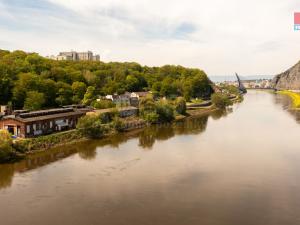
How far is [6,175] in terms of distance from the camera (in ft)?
58.2

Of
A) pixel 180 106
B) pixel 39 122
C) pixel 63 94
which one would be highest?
pixel 63 94

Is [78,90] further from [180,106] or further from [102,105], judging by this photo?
[180,106]

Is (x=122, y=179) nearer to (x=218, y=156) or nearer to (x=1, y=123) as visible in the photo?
(x=218, y=156)

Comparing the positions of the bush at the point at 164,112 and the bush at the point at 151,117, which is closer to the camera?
the bush at the point at 151,117

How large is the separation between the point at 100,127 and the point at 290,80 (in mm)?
116925

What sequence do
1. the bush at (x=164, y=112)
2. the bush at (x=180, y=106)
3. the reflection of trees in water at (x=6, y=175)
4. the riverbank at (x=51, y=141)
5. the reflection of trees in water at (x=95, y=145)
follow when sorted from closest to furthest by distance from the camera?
the reflection of trees in water at (x=6, y=175), the reflection of trees in water at (x=95, y=145), the riverbank at (x=51, y=141), the bush at (x=164, y=112), the bush at (x=180, y=106)

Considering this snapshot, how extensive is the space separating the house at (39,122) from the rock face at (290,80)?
105 metres

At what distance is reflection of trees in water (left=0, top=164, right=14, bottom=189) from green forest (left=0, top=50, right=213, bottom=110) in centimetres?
1336

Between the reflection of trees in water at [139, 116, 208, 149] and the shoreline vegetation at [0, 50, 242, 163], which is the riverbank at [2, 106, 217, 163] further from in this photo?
the reflection of trees in water at [139, 116, 208, 149]

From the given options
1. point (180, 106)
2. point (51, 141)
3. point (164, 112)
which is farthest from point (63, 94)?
point (180, 106)

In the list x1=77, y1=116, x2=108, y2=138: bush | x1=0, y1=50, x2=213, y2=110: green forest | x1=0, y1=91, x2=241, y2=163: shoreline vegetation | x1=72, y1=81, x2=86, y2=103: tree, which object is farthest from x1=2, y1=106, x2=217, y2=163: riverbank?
x1=72, y1=81, x2=86, y2=103: tree

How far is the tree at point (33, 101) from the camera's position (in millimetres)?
31609

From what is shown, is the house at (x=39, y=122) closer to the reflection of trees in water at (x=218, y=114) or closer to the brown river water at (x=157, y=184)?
the brown river water at (x=157, y=184)

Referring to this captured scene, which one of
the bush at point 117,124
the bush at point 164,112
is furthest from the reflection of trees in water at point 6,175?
the bush at point 164,112
